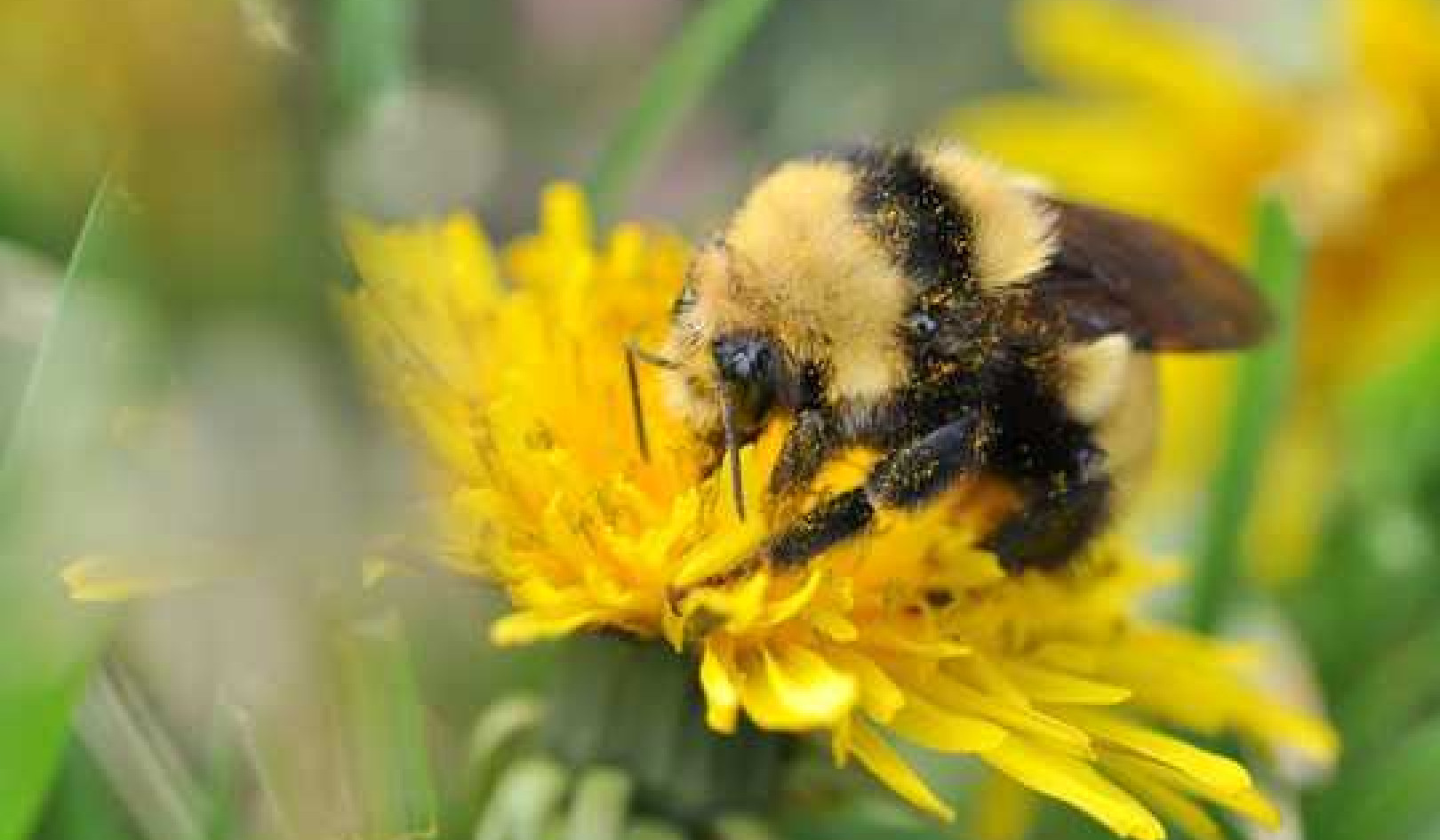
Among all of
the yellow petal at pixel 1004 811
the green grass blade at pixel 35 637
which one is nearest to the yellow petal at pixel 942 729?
the yellow petal at pixel 1004 811

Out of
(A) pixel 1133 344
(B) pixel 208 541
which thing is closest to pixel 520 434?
(A) pixel 1133 344

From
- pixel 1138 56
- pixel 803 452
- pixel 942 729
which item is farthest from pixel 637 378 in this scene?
pixel 1138 56

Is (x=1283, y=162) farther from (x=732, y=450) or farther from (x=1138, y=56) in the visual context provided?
(x=732, y=450)

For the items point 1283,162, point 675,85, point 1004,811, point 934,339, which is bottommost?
point 1004,811

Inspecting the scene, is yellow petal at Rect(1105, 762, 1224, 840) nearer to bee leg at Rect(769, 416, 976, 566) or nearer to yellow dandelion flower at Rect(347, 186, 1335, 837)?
yellow dandelion flower at Rect(347, 186, 1335, 837)

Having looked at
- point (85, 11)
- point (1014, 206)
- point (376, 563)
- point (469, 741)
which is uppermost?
point (1014, 206)

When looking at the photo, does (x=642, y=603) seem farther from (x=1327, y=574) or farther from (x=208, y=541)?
(x=1327, y=574)

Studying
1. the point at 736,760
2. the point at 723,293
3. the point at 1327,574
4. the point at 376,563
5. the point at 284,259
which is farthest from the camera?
the point at 1327,574
